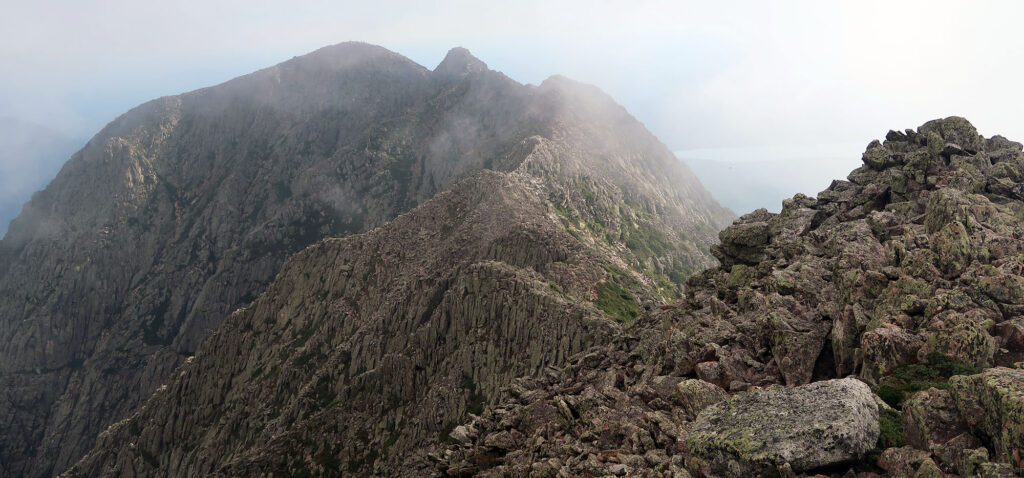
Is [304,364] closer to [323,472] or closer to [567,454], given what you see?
[323,472]

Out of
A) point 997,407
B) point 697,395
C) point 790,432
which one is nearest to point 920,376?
point 997,407

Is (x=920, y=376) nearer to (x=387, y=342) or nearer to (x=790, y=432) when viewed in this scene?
(x=790, y=432)

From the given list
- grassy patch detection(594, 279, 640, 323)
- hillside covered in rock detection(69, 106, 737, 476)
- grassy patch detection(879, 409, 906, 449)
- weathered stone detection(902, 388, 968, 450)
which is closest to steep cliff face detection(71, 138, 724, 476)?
hillside covered in rock detection(69, 106, 737, 476)

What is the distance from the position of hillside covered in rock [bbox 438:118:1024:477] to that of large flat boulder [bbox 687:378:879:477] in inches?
2.0

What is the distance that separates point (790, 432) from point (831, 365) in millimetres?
9555

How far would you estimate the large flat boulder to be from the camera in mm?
17344

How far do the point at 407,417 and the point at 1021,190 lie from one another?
74.4 meters

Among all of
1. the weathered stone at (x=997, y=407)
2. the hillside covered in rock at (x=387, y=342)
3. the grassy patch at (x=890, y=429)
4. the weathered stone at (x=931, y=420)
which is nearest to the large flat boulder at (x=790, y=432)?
the grassy patch at (x=890, y=429)

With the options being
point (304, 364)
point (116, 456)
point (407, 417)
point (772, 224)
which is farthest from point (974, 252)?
point (116, 456)

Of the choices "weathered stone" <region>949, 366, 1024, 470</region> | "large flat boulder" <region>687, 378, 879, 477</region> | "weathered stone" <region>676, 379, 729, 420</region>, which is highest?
→ "weathered stone" <region>949, 366, 1024, 470</region>

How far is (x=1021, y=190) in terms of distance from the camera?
36781 millimetres

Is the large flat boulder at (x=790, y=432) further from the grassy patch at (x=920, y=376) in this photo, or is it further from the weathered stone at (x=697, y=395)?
the weathered stone at (x=697, y=395)

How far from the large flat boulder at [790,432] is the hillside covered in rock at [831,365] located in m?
0.05

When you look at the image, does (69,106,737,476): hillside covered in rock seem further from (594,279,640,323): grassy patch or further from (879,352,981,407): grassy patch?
(879,352,981,407): grassy patch
